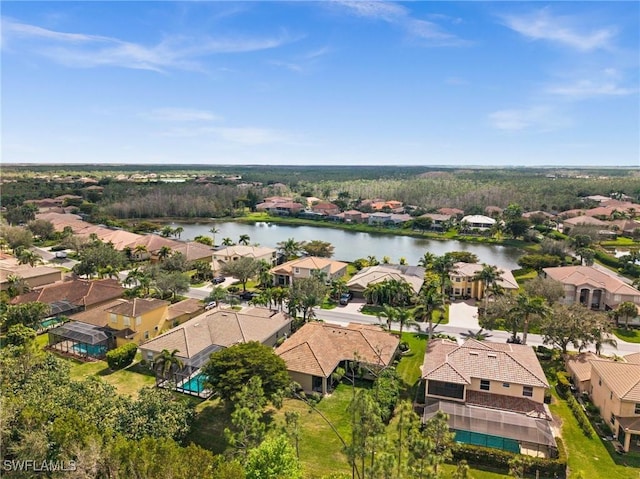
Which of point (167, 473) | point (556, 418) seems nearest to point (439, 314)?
point (556, 418)

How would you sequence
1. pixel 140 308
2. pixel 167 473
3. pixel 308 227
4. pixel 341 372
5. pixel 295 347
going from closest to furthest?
pixel 167 473 → pixel 341 372 → pixel 295 347 → pixel 140 308 → pixel 308 227

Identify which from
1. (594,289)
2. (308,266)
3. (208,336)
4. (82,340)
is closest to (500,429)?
(208,336)

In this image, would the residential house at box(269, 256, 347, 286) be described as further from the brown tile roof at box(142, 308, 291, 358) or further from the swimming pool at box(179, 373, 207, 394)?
the swimming pool at box(179, 373, 207, 394)

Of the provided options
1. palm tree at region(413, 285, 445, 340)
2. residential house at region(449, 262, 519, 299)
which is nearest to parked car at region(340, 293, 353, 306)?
palm tree at region(413, 285, 445, 340)

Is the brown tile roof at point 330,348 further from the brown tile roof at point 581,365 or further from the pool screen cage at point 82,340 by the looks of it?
the pool screen cage at point 82,340

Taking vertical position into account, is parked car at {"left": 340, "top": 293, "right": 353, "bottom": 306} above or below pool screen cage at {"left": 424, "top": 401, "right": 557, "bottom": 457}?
below

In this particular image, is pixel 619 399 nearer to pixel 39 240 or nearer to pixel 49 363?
pixel 49 363
